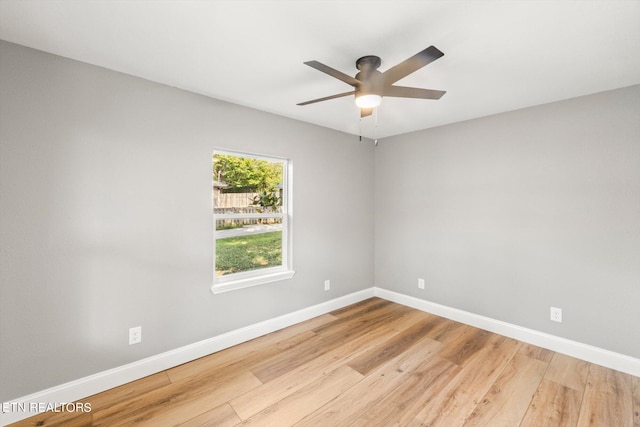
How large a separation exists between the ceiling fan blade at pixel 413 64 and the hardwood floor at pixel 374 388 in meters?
2.23

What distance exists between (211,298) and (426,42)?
8.96ft

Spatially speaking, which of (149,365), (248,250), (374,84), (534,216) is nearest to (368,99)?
(374,84)

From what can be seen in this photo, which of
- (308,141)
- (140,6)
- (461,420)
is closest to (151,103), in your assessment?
(140,6)

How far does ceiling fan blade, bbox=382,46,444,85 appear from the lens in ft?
4.55

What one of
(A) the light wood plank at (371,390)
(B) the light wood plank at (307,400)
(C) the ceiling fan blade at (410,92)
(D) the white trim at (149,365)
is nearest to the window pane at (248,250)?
(D) the white trim at (149,365)

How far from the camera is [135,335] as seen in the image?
2.20m

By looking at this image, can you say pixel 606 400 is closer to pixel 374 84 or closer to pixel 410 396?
pixel 410 396

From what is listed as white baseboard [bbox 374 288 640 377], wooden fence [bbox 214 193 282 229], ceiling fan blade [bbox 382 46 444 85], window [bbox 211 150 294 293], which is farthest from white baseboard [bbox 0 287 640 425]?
ceiling fan blade [bbox 382 46 444 85]

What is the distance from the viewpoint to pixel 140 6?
144cm

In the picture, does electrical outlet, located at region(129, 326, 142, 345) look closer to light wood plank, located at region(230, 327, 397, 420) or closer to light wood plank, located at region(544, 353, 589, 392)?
light wood plank, located at region(230, 327, 397, 420)

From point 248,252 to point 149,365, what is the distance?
1293mm

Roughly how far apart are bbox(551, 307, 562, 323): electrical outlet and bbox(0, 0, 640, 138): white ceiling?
81.3 inches

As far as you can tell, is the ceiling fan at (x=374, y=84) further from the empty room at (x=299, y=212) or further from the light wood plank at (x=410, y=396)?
the light wood plank at (x=410, y=396)

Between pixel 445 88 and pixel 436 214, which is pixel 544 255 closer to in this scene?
pixel 436 214
